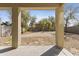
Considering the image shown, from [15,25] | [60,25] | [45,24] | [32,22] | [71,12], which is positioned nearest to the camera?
[15,25]

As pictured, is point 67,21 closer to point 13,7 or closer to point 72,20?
point 72,20

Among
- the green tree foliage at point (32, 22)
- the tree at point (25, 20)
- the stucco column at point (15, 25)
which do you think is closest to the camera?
the stucco column at point (15, 25)

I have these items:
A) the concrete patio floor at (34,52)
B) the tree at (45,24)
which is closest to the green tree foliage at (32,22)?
the tree at (45,24)

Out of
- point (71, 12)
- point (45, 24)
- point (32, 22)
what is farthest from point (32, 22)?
point (71, 12)

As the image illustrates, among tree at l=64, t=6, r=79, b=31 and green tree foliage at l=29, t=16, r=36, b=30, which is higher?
tree at l=64, t=6, r=79, b=31

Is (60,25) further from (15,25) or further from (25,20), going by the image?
(25,20)

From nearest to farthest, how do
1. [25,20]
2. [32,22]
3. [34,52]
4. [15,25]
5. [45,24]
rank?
[34,52]
[15,25]
[45,24]
[25,20]
[32,22]

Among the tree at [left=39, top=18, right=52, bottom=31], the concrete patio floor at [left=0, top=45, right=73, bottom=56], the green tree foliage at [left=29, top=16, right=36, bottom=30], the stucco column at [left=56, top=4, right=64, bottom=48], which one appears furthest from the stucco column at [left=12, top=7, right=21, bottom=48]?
the green tree foliage at [left=29, top=16, right=36, bottom=30]

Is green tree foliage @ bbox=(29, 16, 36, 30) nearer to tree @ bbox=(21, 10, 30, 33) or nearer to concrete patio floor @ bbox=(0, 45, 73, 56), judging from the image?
tree @ bbox=(21, 10, 30, 33)

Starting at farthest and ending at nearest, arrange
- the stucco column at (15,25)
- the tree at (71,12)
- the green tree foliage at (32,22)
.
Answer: the green tree foliage at (32,22), the tree at (71,12), the stucco column at (15,25)

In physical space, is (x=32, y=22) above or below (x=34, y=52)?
above

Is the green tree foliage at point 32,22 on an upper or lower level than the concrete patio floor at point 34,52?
upper

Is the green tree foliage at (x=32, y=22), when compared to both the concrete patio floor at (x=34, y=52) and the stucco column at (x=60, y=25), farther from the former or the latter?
the concrete patio floor at (x=34, y=52)

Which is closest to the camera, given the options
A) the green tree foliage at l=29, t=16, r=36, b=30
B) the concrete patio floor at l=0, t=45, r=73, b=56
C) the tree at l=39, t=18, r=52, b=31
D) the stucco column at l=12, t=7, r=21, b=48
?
the concrete patio floor at l=0, t=45, r=73, b=56
